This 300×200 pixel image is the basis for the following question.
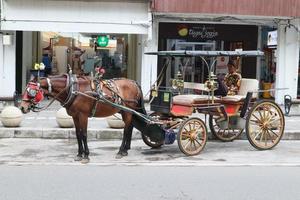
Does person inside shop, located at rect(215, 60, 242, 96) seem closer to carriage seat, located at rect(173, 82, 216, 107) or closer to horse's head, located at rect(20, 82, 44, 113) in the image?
carriage seat, located at rect(173, 82, 216, 107)

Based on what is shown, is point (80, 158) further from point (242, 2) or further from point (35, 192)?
point (242, 2)

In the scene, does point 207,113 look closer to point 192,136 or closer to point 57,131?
point 192,136

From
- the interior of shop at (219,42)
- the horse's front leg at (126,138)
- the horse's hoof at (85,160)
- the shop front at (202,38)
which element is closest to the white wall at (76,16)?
the interior of shop at (219,42)

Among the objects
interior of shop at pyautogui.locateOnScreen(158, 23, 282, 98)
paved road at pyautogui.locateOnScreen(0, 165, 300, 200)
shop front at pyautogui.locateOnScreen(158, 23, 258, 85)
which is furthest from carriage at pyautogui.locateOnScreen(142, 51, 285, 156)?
shop front at pyautogui.locateOnScreen(158, 23, 258, 85)

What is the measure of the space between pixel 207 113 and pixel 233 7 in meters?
7.71

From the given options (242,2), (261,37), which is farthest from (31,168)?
(261,37)

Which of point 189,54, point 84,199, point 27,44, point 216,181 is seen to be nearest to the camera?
point 84,199

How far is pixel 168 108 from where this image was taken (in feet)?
35.1

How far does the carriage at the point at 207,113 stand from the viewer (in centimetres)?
1063

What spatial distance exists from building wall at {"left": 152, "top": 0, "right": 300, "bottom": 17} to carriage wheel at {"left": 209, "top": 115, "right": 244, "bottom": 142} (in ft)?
20.1

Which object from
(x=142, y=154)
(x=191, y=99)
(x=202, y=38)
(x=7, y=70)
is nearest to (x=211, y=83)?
(x=191, y=99)

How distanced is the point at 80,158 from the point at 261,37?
14649 millimetres

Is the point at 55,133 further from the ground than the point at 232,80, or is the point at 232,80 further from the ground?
the point at 232,80

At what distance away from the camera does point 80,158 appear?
9875 mm
